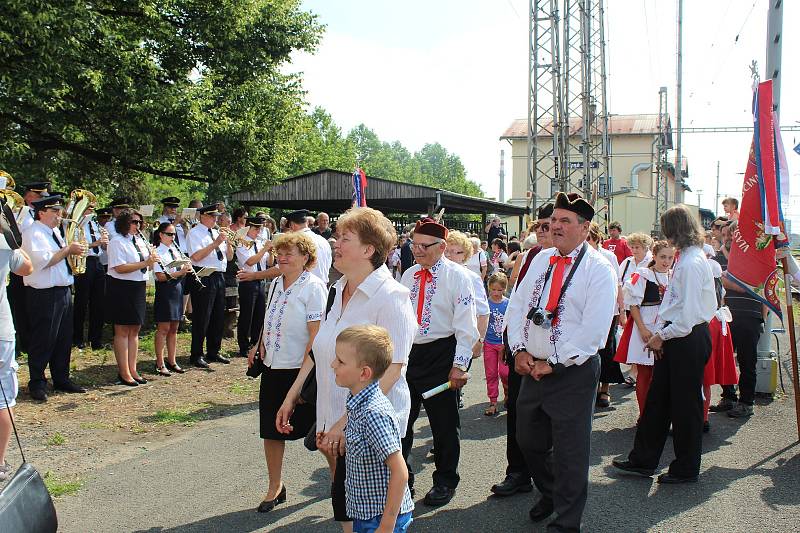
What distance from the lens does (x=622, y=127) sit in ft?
241

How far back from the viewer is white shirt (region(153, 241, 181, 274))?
9.48 metres

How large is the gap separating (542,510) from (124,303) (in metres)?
6.03

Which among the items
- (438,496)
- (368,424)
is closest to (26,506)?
(368,424)

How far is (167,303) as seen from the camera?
952 centimetres

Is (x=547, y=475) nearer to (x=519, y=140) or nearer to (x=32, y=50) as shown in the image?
(x=32, y=50)

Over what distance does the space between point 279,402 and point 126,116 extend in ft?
34.7

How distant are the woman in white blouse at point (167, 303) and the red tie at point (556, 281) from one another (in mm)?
6385

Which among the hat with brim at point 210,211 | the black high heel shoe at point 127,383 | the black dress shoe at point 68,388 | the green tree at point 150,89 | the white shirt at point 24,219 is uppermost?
the green tree at point 150,89

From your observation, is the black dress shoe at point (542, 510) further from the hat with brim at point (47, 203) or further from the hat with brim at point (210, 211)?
the hat with brim at point (210, 211)

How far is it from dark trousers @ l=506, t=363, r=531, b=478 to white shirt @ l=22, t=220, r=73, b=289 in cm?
511

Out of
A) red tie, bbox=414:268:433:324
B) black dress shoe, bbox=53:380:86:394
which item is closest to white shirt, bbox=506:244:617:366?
red tie, bbox=414:268:433:324

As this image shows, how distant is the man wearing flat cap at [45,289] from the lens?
7.63 meters

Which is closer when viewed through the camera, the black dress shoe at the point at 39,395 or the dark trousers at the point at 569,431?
the dark trousers at the point at 569,431

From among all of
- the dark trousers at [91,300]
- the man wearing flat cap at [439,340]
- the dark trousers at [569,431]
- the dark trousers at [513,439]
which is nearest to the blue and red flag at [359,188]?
the man wearing flat cap at [439,340]
